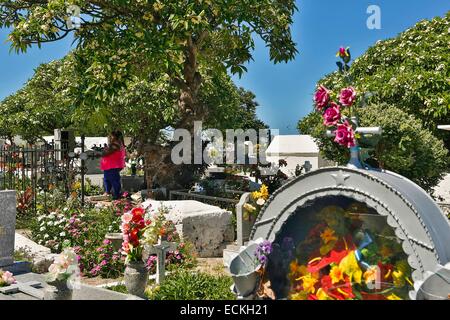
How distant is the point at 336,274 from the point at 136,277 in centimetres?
243

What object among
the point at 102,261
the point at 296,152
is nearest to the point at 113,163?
the point at 102,261

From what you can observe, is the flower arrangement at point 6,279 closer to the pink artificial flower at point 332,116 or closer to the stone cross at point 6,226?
the stone cross at point 6,226

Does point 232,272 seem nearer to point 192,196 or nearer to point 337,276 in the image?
point 337,276

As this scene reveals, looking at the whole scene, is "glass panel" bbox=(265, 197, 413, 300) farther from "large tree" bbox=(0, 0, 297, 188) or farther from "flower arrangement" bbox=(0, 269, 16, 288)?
"large tree" bbox=(0, 0, 297, 188)

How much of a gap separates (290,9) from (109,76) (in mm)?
6780

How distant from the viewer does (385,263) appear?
12.8ft

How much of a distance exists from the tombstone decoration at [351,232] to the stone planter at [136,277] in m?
1.70

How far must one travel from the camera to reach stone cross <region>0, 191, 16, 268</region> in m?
7.30

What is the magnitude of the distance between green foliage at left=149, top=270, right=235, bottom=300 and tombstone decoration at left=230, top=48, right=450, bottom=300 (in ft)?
4.35

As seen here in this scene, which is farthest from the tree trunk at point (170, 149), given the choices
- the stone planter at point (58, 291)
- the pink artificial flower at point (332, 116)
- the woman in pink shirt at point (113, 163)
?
the pink artificial flower at point (332, 116)

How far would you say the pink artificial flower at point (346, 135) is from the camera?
402cm

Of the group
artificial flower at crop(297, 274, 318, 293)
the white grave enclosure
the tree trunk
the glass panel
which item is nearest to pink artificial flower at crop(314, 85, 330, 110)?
the glass panel

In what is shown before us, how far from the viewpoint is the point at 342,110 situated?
422 cm

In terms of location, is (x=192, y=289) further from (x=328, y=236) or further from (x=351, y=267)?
(x=351, y=267)
